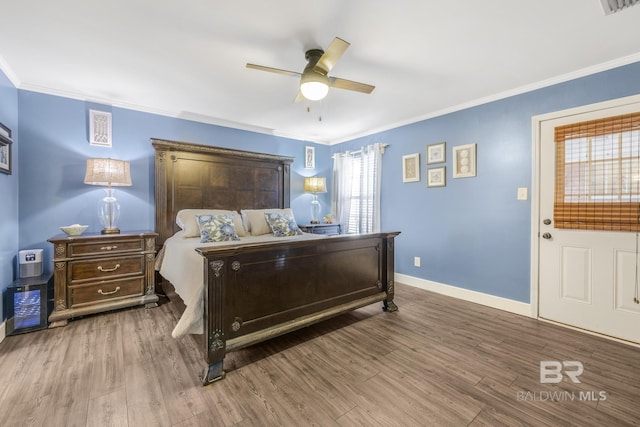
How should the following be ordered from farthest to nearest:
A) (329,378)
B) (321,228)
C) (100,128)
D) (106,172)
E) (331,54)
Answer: (321,228), (100,128), (106,172), (331,54), (329,378)

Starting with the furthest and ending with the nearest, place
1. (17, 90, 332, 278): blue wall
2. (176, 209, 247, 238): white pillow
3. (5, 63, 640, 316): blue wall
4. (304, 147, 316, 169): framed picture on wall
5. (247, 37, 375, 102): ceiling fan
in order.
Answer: (304, 147, 316, 169): framed picture on wall → (176, 209, 247, 238): white pillow → (17, 90, 332, 278): blue wall → (5, 63, 640, 316): blue wall → (247, 37, 375, 102): ceiling fan

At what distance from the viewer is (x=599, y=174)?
252 centimetres

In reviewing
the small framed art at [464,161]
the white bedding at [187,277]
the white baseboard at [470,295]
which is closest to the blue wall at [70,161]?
the white bedding at [187,277]

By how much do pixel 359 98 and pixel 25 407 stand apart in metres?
3.75

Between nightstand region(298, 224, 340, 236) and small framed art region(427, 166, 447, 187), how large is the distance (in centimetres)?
174

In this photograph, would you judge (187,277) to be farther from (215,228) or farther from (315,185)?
(315,185)

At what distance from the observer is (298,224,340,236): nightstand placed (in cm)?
455

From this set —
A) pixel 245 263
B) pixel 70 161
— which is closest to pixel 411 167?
pixel 245 263

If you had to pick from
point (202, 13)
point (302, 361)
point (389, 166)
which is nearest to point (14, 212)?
point (202, 13)

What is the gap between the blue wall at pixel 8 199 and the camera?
2477mm

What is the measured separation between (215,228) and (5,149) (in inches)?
78.1

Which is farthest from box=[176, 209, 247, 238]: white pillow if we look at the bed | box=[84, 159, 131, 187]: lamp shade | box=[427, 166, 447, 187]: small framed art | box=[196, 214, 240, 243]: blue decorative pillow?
box=[427, 166, 447, 187]: small framed art

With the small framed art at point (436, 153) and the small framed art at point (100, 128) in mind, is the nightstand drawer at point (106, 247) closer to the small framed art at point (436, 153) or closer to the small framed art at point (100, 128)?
the small framed art at point (100, 128)

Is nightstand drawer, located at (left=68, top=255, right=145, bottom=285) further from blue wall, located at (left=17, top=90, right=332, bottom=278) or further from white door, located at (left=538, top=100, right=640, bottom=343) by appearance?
white door, located at (left=538, top=100, right=640, bottom=343)
